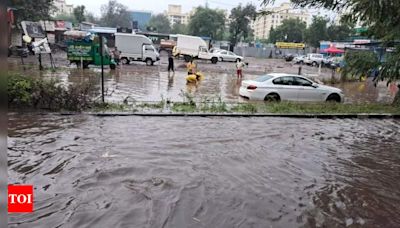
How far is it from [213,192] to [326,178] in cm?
226

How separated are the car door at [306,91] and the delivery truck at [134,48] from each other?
19.4 m

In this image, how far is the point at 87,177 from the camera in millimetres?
5688

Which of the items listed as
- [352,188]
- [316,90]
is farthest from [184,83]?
[352,188]

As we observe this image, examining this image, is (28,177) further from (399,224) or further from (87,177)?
(399,224)

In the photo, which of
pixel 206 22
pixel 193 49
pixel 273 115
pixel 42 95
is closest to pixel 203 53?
pixel 193 49

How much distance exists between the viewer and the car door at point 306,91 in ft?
51.4

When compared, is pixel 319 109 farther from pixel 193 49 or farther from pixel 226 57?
pixel 226 57

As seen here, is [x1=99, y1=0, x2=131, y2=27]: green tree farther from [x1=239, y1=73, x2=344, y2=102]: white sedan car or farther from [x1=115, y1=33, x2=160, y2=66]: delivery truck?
[x1=239, y1=73, x2=344, y2=102]: white sedan car

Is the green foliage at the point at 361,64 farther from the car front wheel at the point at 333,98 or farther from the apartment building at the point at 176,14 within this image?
the apartment building at the point at 176,14

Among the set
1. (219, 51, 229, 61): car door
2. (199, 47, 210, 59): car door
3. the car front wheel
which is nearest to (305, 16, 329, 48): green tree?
(219, 51, 229, 61): car door

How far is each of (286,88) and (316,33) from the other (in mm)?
63228

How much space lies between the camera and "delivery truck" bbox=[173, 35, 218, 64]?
1657 inches

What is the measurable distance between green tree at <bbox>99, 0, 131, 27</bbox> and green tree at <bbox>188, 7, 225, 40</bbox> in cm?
2887

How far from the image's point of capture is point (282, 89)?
15.4m
